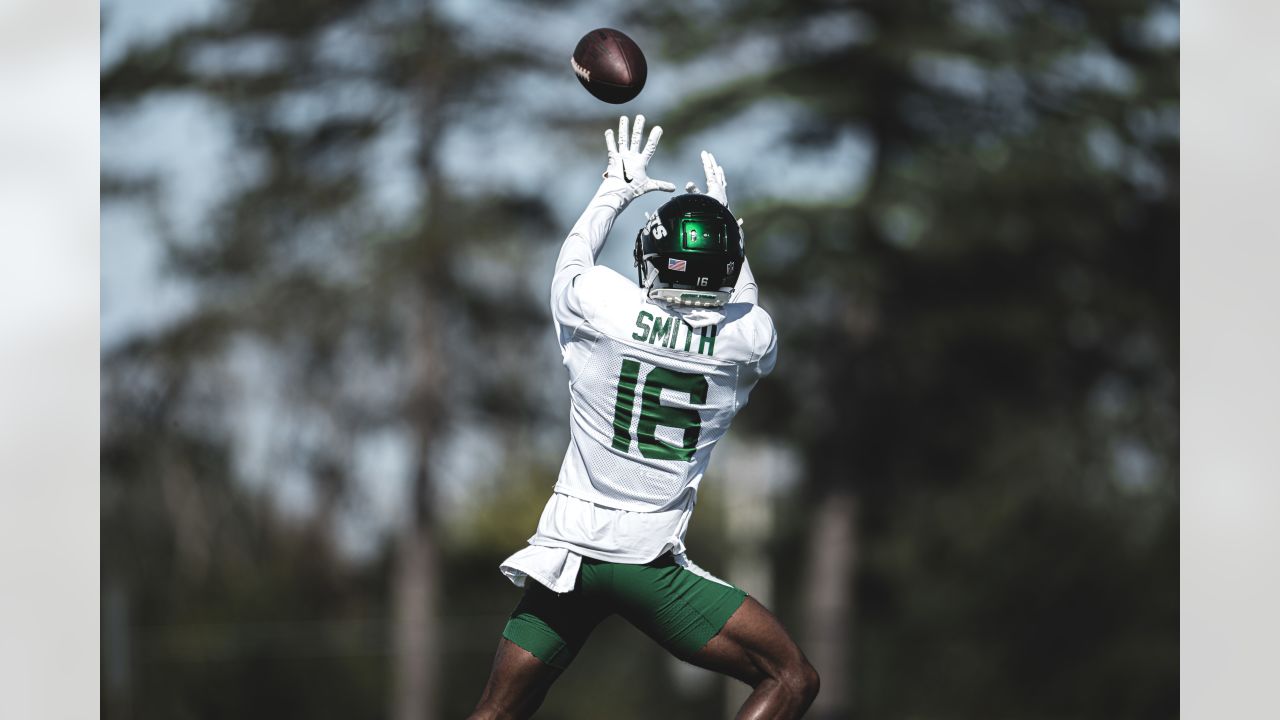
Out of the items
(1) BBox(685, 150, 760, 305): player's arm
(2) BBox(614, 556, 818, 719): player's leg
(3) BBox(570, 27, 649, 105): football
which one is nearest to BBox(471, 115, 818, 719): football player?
(2) BBox(614, 556, 818, 719): player's leg

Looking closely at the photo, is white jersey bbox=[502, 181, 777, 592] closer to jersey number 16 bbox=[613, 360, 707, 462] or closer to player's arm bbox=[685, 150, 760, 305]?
jersey number 16 bbox=[613, 360, 707, 462]

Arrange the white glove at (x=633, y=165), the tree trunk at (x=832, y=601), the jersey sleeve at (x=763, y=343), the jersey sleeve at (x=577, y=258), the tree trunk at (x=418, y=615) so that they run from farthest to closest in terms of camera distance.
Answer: the tree trunk at (x=418, y=615)
the tree trunk at (x=832, y=601)
the white glove at (x=633, y=165)
the jersey sleeve at (x=763, y=343)
the jersey sleeve at (x=577, y=258)

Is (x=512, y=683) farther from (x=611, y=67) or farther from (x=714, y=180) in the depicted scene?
(x=611, y=67)

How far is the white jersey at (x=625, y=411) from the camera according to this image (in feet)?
17.4

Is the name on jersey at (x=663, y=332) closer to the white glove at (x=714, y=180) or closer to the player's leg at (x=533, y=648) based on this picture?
the white glove at (x=714, y=180)

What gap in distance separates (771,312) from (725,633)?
13.1 metres

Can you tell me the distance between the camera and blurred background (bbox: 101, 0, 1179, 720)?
18609 mm

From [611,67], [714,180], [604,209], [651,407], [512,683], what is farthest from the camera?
[611,67]

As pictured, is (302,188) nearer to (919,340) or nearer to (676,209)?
(919,340)

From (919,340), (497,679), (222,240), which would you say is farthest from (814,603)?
(497,679)

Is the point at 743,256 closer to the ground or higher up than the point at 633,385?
higher up

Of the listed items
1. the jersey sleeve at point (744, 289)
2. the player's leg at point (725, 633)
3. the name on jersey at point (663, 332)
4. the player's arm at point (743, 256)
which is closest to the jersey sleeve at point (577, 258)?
the name on jersey at point (663, 332)

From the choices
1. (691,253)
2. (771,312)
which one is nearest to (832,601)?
(771,312)

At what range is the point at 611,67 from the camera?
6.46 meters
